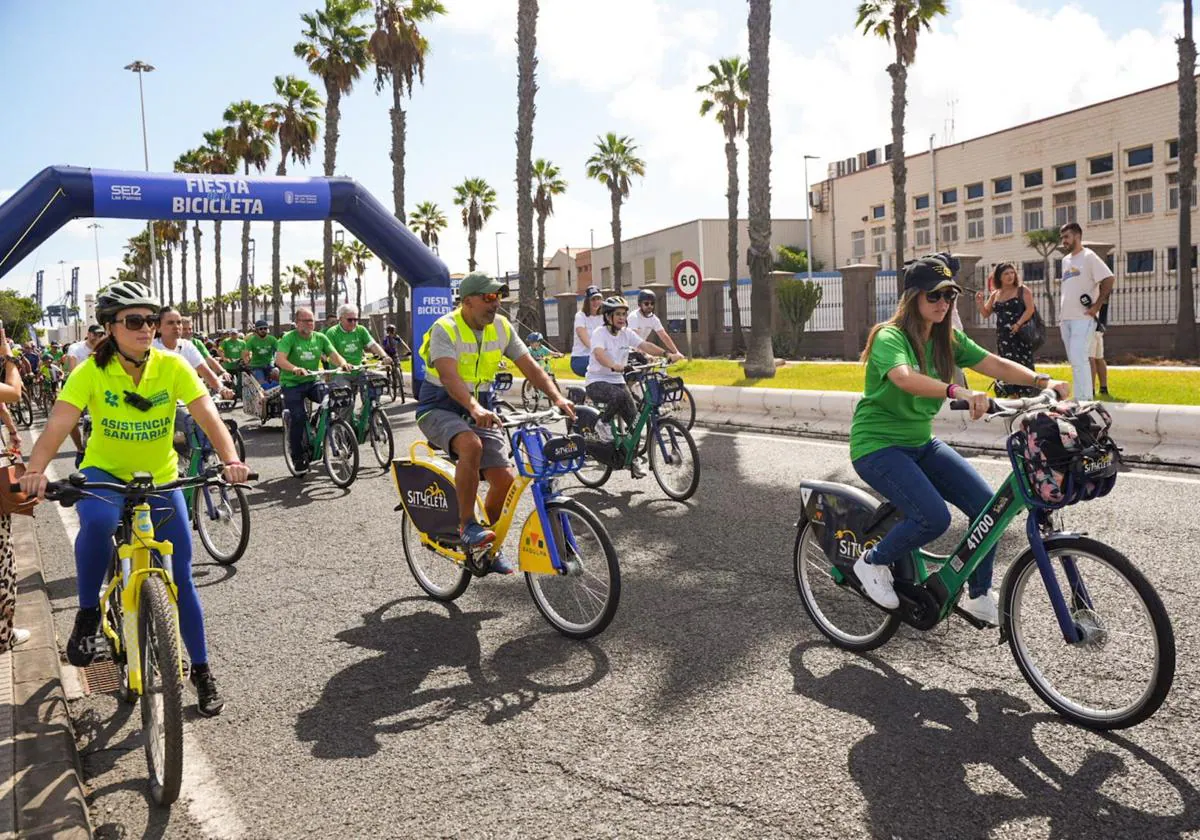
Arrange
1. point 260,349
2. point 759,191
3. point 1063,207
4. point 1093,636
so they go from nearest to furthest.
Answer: point 1093,636 → point 260,349 → point 759,191 → point 1063,207

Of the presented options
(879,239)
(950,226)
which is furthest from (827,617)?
(879,239)

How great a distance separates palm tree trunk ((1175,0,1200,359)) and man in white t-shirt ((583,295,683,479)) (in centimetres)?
1538

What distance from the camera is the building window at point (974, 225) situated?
5150 centimetres

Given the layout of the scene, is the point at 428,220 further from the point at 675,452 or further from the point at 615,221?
the point at 675,452

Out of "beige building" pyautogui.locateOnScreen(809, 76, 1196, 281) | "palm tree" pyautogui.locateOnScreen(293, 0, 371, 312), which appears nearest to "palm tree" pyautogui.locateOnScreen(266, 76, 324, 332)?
"palm tree" pyautogui.locateOnScreen(293, 0, 371, 312)

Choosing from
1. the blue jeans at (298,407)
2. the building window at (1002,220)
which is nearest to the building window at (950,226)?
the building window at (1002,220)

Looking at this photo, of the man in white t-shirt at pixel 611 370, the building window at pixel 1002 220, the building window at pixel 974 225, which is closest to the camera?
the man in white t-shirt at pixel 611 370

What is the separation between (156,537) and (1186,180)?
73.3ft

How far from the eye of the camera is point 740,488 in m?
9.17

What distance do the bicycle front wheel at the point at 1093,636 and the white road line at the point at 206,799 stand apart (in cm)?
300

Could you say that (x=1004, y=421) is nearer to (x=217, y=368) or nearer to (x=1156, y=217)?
(x=217, y=368)

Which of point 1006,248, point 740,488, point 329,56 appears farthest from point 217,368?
point 1006,248

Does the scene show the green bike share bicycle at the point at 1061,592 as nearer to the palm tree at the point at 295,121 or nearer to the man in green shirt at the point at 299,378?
the man in green shirt at the point at 299,378

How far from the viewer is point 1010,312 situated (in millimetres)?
10891
